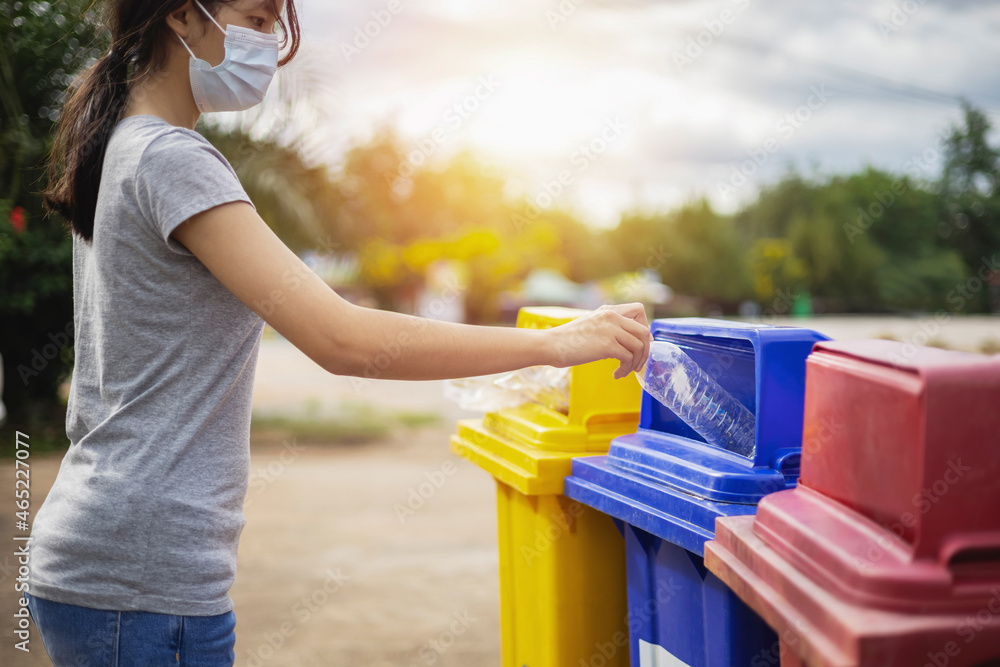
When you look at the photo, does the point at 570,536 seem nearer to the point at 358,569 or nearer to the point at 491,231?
the point at 358,569

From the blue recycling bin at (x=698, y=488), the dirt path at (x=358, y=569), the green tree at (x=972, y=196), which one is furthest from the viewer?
the green tree at (x=972, y=196)

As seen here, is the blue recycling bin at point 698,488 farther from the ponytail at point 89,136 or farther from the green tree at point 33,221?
the green tree at point 33,221

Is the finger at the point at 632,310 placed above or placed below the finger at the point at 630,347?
above

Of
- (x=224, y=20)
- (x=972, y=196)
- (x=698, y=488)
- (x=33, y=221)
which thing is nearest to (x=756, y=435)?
(x=698, y=488)

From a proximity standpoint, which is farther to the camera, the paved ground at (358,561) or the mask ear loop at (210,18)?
the paved ground at (358,561)

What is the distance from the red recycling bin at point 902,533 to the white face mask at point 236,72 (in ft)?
3.79

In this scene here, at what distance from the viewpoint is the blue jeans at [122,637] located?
113 cm

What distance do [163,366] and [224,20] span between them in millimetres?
560

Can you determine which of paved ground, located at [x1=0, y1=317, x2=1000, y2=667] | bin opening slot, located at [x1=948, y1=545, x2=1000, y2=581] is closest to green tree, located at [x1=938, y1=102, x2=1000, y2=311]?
paved ground, located at [x1=0, y1=317, x2=1000, y2=667]

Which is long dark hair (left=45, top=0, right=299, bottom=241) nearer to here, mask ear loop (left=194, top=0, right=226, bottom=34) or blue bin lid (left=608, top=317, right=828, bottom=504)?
mask ear loop (left=194, top=0, right=226, bottom=34)

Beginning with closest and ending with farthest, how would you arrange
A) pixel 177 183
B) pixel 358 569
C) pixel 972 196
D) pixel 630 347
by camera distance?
pixel 177 183 < pixel 630 347 < pixel 358 569 < pixel 972 196

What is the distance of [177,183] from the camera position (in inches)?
42.8

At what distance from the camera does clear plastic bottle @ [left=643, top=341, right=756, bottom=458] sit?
1.93 metres

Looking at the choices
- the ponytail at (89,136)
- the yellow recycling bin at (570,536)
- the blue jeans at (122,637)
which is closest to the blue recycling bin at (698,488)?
the yellow recycling bin at (570,536)
